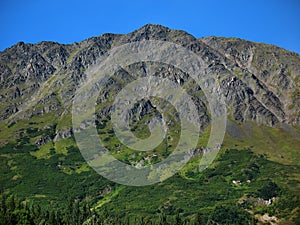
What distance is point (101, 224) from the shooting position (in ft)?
468

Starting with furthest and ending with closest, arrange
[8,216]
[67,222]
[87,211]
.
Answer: [87,211]
[67,222]
[8,216]

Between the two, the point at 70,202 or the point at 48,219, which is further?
the point at 70,202

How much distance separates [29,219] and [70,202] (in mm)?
49346

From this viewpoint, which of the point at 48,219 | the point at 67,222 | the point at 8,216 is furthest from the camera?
the point at 67,222

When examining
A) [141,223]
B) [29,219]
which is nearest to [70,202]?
[141,223]

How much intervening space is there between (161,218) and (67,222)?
3816cm

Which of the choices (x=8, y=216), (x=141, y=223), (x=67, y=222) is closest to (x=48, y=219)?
(x=67, y=222)

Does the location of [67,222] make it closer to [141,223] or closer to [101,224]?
[101,224]

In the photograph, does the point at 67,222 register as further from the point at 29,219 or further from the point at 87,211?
the point at 29,219

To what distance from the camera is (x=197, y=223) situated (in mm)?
146375

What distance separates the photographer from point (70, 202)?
6688 inches

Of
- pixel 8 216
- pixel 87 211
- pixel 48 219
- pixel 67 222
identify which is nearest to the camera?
pixel 8 216

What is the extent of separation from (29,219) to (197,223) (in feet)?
182

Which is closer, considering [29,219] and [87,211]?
[29,219]
